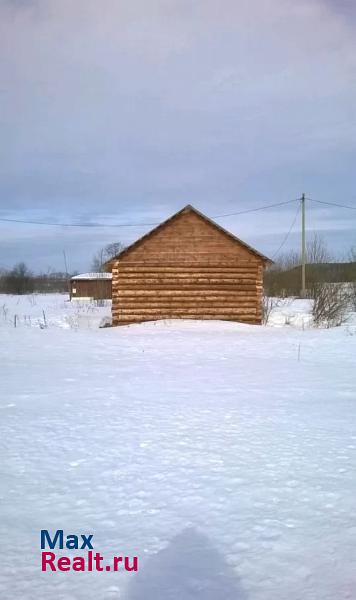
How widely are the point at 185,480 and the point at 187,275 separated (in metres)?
16.1

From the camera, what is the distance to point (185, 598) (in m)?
2.92

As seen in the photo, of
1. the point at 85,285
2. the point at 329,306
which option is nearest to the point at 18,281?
the point at 85,285

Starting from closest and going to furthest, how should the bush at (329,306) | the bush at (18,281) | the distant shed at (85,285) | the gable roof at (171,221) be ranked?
the gable roof at (171,221) → the bush at (329,306) → the distant shed at (85,285) → the bush at (18,281)

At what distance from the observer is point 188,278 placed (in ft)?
67.4

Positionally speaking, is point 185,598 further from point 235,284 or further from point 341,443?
point 235,284

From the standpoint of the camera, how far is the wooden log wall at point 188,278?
2042cm

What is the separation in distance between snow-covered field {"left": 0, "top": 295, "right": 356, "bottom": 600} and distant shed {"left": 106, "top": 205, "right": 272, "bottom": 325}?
1015 centimetres

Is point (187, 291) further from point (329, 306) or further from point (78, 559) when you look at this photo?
point (78, 559)

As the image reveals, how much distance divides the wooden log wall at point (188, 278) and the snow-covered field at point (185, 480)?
10151mm

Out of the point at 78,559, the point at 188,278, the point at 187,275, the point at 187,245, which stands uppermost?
the point at 187,245

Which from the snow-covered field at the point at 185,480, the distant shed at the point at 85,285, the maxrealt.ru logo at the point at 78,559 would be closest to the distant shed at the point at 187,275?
the snow-covered field at the point at 185,480

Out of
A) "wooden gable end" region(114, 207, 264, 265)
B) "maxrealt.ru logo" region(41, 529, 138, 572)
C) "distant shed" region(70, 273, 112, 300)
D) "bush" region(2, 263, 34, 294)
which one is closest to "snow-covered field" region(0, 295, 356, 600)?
"maxrealt.ru logo" region(41, 529, 138, 572)

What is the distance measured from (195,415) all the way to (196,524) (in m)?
3.21

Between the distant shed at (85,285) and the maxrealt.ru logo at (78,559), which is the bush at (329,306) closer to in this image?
the maxrealt.ru logo at (78,559)
